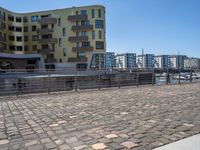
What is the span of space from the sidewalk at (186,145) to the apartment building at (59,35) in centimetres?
4373

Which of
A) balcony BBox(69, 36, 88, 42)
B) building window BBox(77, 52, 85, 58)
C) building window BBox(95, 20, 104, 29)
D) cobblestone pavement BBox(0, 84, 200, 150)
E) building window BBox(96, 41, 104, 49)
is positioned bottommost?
cobblestone pavement BBox(0, 84, 200, 150)

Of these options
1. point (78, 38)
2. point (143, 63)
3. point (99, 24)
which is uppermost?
point (99, 24)

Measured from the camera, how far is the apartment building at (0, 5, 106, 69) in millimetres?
49594

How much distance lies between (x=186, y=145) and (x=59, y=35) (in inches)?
2022

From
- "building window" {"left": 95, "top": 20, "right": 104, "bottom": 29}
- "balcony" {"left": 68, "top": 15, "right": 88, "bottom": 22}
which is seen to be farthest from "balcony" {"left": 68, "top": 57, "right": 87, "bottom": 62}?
"balcony" {"left": 68, "top": 15, "right": 88, "bottom": 22}

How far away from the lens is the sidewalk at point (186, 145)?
12.1 ft

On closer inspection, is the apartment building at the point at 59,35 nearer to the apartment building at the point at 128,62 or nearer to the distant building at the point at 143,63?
the apartment building at the point at 128,62

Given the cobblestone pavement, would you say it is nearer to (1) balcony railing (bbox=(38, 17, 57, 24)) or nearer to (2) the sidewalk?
(2) the sidewalk

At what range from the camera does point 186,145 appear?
3.81 meters

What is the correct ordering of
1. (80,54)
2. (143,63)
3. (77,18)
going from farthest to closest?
(80,54)
(77,18)
(143,63)

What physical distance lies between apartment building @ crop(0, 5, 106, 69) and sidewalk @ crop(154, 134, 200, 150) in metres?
43.7

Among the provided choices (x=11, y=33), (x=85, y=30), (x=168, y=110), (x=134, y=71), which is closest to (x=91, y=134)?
(x=168, y=110)

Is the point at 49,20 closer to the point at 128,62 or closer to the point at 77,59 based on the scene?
the point at 77,59

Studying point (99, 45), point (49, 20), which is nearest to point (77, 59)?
point (99, 45)
